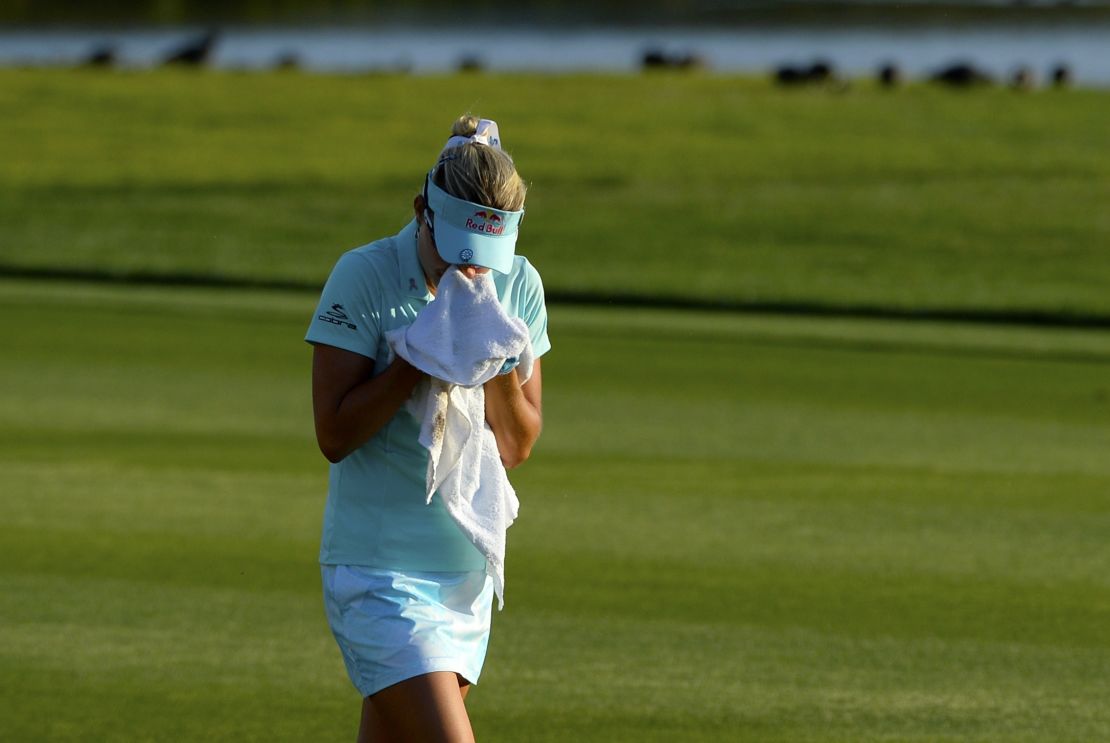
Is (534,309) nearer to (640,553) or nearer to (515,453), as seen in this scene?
(515,453)

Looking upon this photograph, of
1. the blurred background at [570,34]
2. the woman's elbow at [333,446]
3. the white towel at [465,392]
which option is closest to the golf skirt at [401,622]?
the white towel at [465,392]

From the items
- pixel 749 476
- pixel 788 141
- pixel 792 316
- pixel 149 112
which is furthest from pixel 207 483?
pixel 149 112

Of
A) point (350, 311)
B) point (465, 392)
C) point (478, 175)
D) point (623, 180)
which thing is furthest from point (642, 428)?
point (623, 180)

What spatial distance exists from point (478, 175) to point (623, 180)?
2356 centimetres

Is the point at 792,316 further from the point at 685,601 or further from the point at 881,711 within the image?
the point at 881,711

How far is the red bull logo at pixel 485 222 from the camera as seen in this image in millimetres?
3869

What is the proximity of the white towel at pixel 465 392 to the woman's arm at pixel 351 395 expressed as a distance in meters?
0.07

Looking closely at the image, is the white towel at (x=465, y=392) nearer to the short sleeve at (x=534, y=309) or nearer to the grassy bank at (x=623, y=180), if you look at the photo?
the short sleeve at (x=534, y=309)

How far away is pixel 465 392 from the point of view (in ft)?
13.4

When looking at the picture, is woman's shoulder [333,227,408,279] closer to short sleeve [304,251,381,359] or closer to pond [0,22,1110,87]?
short sleeve [304,251,381,359]

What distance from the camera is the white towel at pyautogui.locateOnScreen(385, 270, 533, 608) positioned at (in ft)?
12.7

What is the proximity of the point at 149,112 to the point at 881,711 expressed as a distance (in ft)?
96.0

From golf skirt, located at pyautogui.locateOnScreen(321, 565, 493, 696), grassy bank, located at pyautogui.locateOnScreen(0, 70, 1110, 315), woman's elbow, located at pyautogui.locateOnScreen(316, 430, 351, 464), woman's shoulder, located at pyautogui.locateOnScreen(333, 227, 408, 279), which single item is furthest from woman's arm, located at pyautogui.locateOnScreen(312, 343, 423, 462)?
grassy bank, located at pyautogui.locateOnScreen(0, 70, 1110, 315)

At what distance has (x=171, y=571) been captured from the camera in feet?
24.1
